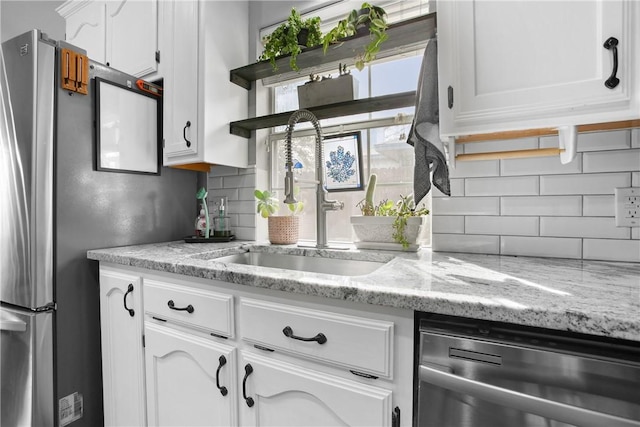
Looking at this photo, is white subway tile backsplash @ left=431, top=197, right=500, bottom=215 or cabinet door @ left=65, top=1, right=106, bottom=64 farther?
cabinet door @ left=65, top=1, right=106, bottom=64

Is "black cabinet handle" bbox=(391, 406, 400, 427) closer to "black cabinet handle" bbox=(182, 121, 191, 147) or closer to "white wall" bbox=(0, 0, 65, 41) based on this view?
"black cabinet handle" bbox=(182, 121, 191, 147)

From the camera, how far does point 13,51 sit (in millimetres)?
1426

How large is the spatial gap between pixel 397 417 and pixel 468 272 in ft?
1.46

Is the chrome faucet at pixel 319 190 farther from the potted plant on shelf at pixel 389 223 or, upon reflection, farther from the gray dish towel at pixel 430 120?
the gray dish towel at pixel 430 120

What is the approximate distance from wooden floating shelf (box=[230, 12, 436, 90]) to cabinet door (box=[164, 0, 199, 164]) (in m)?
0.23

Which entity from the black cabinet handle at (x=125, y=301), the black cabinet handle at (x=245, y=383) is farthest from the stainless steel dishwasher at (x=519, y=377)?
the black cabinet handle at (x=125, y=301)

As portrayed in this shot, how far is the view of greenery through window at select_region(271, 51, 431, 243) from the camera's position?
1.65 m

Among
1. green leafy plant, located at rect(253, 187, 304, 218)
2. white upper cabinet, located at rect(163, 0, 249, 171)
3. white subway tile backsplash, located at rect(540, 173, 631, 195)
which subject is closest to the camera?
white subway tile backsplash, located at rect(540, 173, 631, 195)

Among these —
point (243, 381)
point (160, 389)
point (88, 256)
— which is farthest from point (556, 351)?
point (88, 256)

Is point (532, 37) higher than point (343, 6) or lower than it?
lower

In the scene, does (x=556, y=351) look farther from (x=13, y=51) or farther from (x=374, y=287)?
(x=13, y=51)

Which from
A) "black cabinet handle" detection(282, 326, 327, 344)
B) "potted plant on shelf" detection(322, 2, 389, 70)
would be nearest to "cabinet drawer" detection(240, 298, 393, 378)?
"black cabinet handle" detection(282, 326, 327, 344)

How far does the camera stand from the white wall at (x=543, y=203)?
1117 mm

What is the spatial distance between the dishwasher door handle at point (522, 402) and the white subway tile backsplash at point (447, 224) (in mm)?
781
